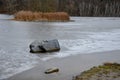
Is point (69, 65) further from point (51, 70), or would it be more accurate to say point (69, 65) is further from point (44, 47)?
point (44, 47)

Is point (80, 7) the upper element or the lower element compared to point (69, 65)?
lower

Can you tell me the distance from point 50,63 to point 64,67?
107cm

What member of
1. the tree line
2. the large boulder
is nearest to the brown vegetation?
the large boulder

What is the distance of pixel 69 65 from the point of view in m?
14.2

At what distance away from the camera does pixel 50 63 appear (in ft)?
47.9

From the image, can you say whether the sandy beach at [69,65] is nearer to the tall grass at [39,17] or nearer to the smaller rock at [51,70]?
the smaller rock at [51,70]

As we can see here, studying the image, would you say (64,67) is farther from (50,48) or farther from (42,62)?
(50,48)

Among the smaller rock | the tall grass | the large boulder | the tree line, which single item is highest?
the smaller rock

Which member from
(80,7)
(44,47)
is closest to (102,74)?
(44,47)

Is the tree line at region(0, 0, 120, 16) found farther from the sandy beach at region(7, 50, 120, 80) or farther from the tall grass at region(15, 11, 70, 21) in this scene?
the sandy beach at region(7, 50, 120, 80)

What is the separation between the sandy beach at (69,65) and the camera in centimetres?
1191

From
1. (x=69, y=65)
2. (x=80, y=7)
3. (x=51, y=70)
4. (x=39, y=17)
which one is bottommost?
(x=80, y=7)

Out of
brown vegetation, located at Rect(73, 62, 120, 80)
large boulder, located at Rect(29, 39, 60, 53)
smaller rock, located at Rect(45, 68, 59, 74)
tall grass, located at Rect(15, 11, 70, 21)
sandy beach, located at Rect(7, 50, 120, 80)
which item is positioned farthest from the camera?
tall grass, located at Rect(15, 11, 70, 21)

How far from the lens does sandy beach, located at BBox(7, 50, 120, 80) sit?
39.1ft
